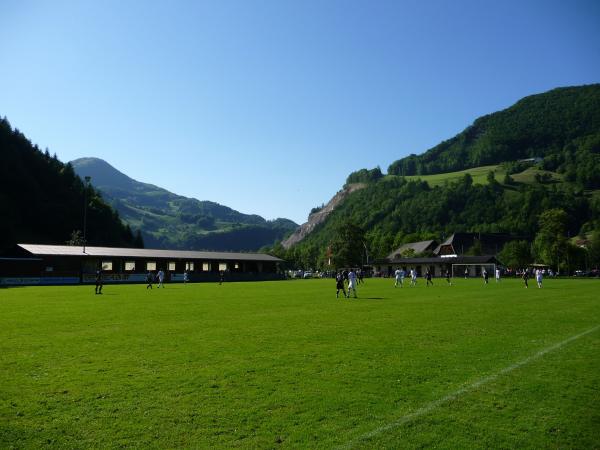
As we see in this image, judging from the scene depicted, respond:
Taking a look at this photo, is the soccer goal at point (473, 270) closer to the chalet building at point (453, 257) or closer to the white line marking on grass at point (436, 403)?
the chalet building at point (453, 257)

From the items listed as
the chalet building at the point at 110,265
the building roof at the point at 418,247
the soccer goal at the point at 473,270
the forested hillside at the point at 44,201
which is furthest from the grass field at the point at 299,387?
the building roof at the point at 418,247

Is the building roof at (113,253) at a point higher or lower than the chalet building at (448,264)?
higher

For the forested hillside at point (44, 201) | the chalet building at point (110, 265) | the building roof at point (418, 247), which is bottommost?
the chalet building at point (110, 265)

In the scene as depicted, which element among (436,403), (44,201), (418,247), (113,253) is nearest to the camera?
(436,403)

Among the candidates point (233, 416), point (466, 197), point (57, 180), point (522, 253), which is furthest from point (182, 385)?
point (466, 197)

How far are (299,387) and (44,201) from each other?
13541cm

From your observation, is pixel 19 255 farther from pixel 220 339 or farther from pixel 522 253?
pixel 522 253

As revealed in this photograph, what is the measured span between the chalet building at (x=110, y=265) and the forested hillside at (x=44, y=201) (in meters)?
51.8

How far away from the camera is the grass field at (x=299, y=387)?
6391 millimetres

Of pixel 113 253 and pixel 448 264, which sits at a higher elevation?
pixel 113 253

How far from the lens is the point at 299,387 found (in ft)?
28.3

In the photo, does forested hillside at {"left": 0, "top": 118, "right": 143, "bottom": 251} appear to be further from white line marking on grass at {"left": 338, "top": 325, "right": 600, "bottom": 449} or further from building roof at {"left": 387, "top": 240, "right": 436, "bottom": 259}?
white line marking on grass at {"left": 338, "top": 325, "right": 600, "bottom": 449}

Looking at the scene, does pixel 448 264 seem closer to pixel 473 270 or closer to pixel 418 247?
pixel 473 270

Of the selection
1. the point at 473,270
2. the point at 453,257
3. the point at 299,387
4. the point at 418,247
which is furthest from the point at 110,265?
the point at 418,247
